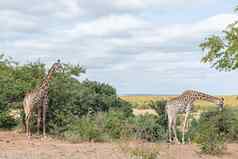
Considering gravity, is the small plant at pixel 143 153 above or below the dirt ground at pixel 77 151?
above

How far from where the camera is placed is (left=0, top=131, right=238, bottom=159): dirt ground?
13734 mm

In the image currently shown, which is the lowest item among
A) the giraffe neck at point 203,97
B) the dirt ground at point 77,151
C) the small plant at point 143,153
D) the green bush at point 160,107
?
the dirt ground at point 77,151

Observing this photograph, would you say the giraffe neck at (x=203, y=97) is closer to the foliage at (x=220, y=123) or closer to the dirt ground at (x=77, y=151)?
the foliage at (x=220, y=123)

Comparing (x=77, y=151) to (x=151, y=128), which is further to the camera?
(x=151, y=128)

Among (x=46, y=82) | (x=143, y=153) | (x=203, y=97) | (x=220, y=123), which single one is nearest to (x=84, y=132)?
(x=46, y=82)

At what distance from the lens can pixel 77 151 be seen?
1449 cm

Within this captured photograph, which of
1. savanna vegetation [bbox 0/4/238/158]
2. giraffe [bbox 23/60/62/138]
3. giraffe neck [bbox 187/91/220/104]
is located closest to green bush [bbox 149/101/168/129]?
savanna vegetation [bbox 0/4/238/158]

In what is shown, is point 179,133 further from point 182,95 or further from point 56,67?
point 56,67

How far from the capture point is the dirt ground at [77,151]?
13.7m

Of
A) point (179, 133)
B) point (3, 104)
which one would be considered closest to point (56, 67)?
point (3, 104)

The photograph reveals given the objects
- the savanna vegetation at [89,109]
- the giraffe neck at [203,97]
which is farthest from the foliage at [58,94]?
the giraffe neck at [203,97]

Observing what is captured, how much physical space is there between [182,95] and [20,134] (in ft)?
19.7

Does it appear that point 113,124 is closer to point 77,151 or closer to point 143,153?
point 77,151

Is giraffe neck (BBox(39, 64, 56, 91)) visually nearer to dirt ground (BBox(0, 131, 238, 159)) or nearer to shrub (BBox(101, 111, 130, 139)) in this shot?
dirt ground (BBox(0, 131, 238, 159))
